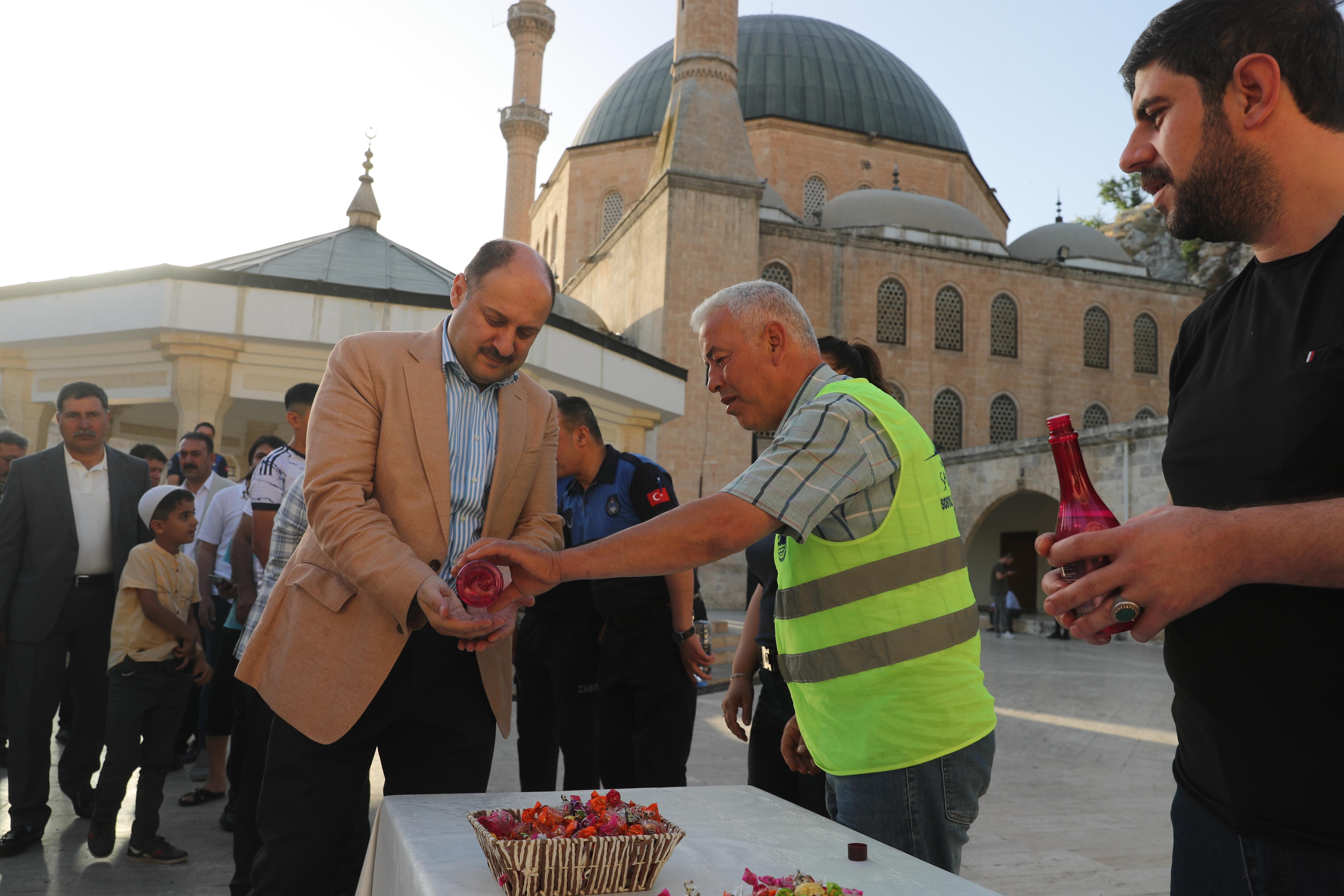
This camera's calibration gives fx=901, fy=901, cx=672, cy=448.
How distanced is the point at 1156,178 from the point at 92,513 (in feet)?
16.2

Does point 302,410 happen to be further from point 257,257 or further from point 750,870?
point 257,257

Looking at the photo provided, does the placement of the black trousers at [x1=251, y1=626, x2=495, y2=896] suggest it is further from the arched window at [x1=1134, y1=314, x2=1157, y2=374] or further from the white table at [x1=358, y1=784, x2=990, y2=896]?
the arched window at [x1=1134, y1=314, x2=1157, y2=374]

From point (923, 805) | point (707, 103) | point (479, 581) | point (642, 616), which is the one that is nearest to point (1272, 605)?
point (923, 805)

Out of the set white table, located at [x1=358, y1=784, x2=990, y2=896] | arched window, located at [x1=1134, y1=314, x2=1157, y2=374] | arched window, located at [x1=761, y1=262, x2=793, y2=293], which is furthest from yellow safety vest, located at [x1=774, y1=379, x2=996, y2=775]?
arched window, located at [x1=1134, y1=314, x2=1157, y2=374]

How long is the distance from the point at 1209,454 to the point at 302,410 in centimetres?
395

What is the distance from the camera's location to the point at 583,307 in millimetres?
24391

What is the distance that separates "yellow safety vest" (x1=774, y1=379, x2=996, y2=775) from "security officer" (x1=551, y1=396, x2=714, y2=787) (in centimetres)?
170

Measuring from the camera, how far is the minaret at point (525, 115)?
2766 cm

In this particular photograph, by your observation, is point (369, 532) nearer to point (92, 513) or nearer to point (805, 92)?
point (92, 513)

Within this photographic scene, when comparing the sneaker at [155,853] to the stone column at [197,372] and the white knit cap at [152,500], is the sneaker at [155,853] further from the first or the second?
the stone column at [197,372]

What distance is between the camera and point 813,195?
3139 centimetres

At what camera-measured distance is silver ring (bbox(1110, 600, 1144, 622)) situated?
110cm

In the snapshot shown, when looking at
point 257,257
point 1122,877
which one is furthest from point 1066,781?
point 257,257

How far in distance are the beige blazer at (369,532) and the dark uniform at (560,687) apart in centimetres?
159
